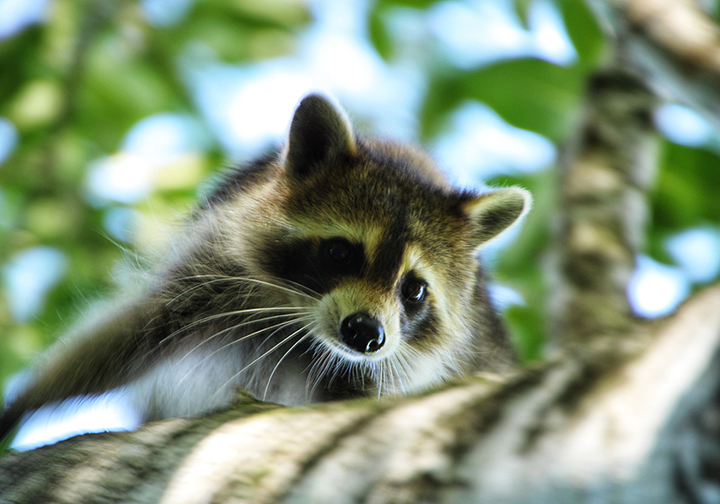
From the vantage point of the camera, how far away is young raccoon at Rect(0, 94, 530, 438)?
3.37 metres

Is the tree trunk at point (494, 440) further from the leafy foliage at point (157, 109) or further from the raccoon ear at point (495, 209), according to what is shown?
the leafy foliage at point (157, 109)

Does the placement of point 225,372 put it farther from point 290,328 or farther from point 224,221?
point 224,221

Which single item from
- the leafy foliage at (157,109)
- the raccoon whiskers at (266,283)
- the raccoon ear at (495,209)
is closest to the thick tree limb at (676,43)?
the raccoon ear at (495,209)

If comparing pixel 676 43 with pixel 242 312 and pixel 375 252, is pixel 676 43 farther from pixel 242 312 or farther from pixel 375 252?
pixel 242 312

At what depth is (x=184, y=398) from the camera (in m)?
3.35

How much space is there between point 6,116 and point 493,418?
571cm

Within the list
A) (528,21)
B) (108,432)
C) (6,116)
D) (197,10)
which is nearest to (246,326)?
(108,432)

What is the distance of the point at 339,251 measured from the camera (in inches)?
146

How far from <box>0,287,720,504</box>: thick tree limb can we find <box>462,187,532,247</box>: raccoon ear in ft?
7.55

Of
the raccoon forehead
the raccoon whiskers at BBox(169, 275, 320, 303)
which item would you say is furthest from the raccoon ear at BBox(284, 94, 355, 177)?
the raccoon whiskers at BBox(169, 275, 320, 303)

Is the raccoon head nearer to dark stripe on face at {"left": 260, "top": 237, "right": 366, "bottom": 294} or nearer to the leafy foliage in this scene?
dark stripe on face at {"left": 260, "top": 237, "right": 366, "bottom": 294}

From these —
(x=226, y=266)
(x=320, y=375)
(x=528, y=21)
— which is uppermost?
(x=528, y=21)

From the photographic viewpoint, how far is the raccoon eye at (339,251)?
12.1ft

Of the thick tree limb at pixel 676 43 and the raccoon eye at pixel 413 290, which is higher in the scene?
the thick tree limb at pixel 676 43
